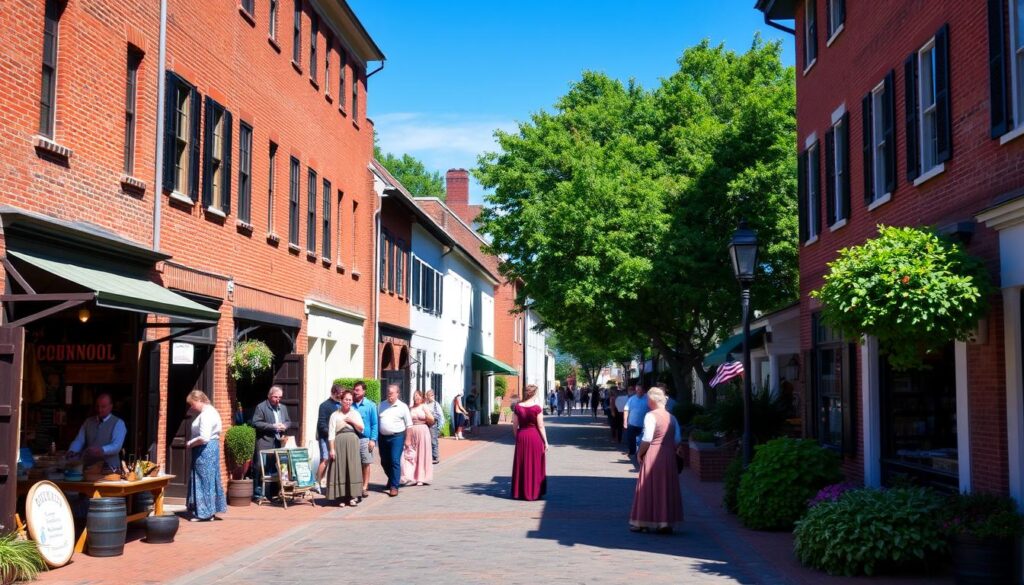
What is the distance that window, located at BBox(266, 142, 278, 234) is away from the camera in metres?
19.5

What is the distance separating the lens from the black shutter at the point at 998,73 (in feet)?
32.9

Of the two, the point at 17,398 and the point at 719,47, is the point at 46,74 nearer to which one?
the point at 17,398

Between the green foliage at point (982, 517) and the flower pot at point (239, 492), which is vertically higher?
the green foliage at point (982, 517)

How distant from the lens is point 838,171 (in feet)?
55.2

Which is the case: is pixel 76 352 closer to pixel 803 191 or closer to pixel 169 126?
pixel 169 126

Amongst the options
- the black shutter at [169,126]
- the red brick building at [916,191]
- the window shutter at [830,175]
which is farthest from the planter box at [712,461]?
the black shutter at [169,126]

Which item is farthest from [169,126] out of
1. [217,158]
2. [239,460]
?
[239,460]

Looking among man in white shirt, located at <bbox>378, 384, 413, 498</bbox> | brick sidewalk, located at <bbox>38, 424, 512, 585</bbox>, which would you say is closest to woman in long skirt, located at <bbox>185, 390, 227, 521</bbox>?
brick sidewalk, located at <bbox>38, 424, 512, 585</bbox>

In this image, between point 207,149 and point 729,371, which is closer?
point 207,149

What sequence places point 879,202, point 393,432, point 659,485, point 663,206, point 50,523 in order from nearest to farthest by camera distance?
point 50,523, point 659,485, point 879,202, point 393,432, point 663,206

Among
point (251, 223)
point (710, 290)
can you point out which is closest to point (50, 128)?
point (251, 223)

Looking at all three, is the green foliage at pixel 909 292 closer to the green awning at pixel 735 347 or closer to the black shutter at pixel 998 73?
the black shutter at pixel 998 73

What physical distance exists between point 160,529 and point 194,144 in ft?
20.0

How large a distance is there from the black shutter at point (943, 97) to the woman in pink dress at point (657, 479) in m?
4.32
